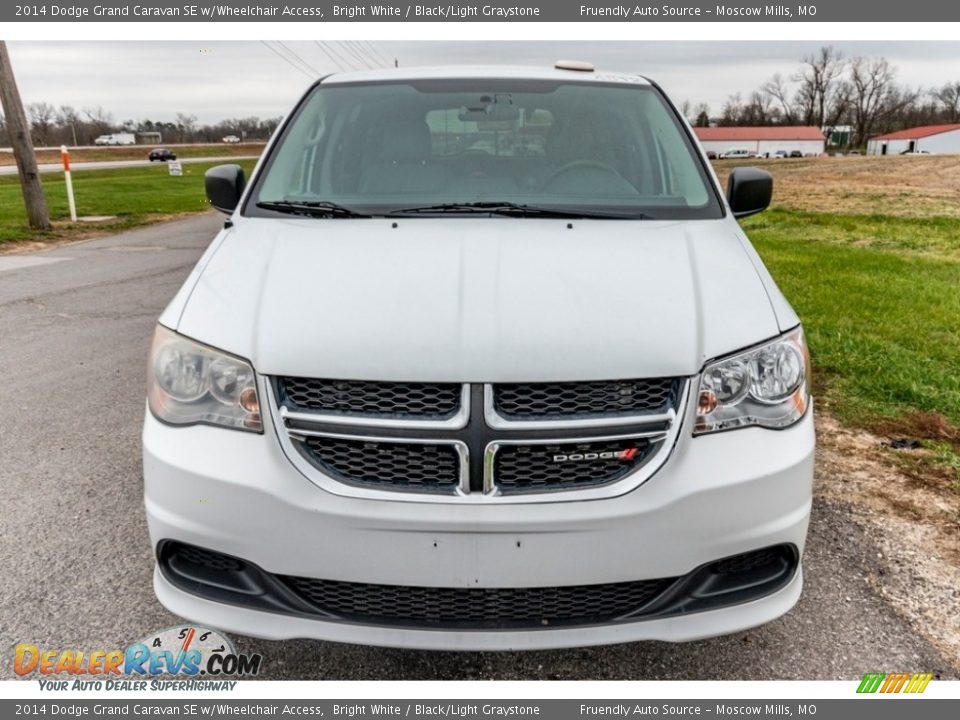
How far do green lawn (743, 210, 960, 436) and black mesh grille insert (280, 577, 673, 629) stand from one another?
9.87 ft

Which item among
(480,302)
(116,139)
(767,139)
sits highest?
(116,139)

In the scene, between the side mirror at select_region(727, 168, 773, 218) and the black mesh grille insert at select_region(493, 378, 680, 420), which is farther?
the side mirror at select_region(727, 168, 773, 218)

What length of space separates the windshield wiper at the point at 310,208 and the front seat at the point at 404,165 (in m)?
0.26

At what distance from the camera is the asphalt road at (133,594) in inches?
98.4

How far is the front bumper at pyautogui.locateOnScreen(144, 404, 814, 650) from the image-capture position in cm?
200

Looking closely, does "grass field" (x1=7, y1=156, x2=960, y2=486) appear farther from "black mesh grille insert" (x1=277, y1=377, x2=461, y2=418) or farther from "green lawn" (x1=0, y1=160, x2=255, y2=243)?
"black mesh grille insert" (x1=277, y1=377, x2=461, y2=418)

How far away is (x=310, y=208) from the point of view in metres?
3.01

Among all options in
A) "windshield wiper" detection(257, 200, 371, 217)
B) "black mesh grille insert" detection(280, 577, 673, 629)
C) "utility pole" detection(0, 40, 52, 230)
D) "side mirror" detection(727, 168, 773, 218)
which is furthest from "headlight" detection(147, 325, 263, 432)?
"utility pole" detection(0, 40, 52, 230)

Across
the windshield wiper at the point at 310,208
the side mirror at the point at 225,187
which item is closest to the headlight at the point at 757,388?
Result: the windshield wiper at the point at 310,208

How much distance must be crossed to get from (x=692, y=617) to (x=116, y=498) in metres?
2.70

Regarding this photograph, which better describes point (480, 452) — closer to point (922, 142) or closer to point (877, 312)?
point (877, 312)

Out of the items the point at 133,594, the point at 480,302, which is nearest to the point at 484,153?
the point at 480,302

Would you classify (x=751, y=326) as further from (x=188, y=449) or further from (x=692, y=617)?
(x=188, y=449)

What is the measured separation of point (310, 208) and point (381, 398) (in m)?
1.22
